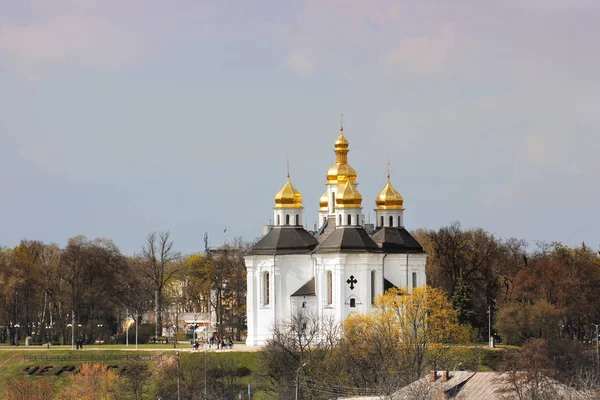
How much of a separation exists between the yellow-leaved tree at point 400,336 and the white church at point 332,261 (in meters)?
2.77

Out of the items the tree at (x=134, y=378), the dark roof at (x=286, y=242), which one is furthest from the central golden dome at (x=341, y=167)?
the tree at (x=134, y=378)

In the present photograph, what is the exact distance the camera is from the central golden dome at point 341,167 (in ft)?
340

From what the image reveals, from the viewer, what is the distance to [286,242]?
99562mm

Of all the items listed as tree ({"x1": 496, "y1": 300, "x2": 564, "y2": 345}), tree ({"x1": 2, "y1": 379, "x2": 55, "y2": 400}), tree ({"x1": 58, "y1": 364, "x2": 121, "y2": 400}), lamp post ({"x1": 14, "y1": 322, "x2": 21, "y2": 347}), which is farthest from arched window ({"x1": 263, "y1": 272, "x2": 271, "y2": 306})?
lamp post ({"x1": 14, "y1": 322, "x2": 21, "y2": 347})

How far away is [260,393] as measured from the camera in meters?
84.1

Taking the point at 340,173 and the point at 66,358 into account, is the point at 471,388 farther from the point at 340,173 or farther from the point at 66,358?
the point at 340,173

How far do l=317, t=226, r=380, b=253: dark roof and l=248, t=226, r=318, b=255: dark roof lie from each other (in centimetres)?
192

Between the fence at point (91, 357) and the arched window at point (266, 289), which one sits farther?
the arched window at point (266, 289)

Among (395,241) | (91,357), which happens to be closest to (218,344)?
(91,357)

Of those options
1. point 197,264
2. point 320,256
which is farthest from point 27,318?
point 320,256

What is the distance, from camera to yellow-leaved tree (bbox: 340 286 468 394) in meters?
80.2

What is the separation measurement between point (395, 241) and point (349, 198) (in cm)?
444

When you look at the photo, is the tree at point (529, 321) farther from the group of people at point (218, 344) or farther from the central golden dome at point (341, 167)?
the group of people at point (218, 344)

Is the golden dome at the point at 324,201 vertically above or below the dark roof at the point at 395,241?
above
